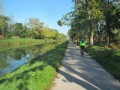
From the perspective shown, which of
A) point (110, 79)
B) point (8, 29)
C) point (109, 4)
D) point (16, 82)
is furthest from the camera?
point (8, 29)

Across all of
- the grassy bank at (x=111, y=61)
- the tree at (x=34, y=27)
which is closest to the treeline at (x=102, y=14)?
the grassy bank at (x=111, y=61)

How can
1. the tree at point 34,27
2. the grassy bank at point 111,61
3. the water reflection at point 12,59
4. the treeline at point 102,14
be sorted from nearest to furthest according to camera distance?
the grassy bank at point 111,61
the water reflection at point 12,59
the treeline at point 102,14
the tree at point 34,27

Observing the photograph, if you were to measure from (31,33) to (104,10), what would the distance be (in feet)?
277

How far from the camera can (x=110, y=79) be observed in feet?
43.1

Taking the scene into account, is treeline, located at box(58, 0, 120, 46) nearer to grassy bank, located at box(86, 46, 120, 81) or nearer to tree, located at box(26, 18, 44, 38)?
grassy bank, located at box(86, 46, 120, 81)

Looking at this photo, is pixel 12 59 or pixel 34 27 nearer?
pixel 12 59

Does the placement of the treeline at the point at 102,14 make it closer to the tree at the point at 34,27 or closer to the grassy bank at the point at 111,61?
the grassy bank at the point at 111,61

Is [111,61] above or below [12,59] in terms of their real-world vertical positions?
above

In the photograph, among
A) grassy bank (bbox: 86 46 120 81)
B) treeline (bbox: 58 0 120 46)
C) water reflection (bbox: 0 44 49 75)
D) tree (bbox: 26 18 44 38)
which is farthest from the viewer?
tree (bbox: 26 18 44 38)

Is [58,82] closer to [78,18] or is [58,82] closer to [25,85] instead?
[25,85]

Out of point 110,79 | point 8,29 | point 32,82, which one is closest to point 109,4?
point 110,79

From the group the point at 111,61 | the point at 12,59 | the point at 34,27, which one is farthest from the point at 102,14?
the point at 34,27

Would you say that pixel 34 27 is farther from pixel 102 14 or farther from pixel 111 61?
pixel 111 61

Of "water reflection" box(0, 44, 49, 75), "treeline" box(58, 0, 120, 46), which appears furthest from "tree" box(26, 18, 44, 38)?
"water reflection" box(0, 44, 49, 75)
